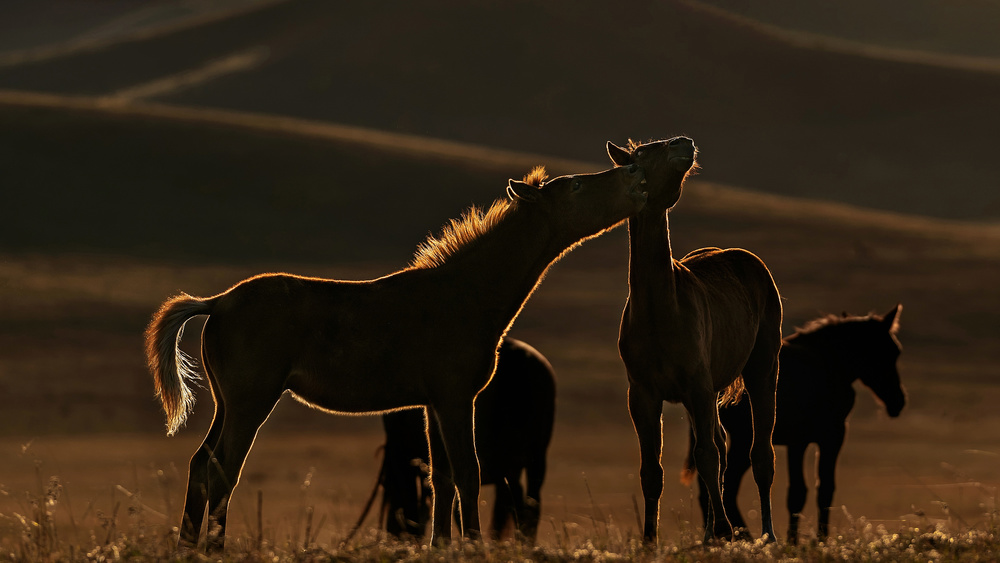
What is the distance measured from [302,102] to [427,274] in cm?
11320

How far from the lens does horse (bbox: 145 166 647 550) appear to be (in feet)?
24.0

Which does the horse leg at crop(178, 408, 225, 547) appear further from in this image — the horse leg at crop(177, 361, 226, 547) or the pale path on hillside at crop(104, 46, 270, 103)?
the pale path on hillside at crop(104, 46, 270, 103)

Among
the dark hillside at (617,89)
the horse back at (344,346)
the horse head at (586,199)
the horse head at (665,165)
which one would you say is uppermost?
the dark hillside at (617,89)

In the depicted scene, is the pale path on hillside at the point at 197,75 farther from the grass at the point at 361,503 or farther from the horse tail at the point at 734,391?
the horse tail at the point at 734,391

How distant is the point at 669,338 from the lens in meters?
7.88

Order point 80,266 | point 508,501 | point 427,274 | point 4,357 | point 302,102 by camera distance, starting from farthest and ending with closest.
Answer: point 302,102
point 80,266
point 4,357
point 508,501
point 427,274

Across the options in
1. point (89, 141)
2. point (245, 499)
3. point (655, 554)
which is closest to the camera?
point (655, 554)

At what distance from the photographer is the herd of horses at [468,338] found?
7.40 metres

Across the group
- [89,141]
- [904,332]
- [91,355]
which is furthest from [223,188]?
[904,332]

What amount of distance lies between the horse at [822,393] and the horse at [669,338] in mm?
3001

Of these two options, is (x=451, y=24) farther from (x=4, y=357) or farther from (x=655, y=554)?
(x=655, y=554)

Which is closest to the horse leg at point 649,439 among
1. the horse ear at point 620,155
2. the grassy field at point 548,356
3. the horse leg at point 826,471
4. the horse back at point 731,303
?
the grassy field at point 548,356

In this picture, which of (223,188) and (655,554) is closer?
(655,554)

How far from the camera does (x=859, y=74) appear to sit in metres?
120
